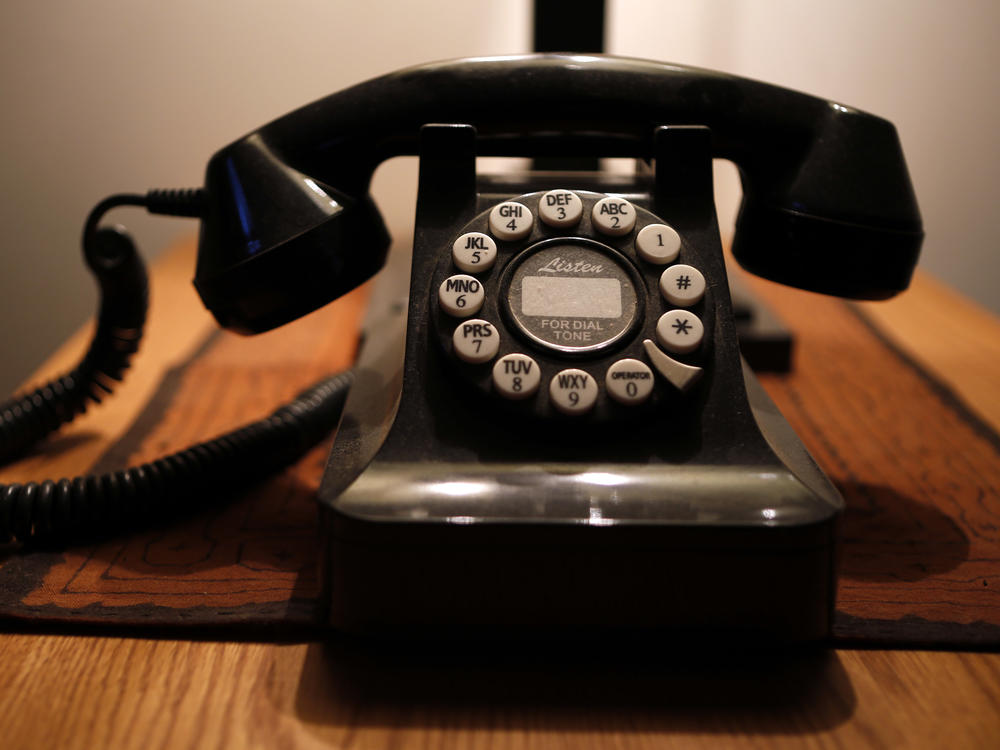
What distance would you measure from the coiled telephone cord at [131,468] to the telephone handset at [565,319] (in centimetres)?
9

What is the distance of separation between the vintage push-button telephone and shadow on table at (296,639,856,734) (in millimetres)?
29

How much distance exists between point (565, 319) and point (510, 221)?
7cm

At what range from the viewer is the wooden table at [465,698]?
376mm

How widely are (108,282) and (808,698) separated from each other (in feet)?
2.01

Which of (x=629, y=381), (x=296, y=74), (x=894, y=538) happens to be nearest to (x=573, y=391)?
(x=629, y=381)

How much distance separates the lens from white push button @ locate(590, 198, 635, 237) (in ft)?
1.64

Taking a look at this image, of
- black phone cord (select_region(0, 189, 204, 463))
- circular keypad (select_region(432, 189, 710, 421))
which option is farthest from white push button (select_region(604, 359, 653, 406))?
black phone cord (select_region(0, 189, 204, 463))

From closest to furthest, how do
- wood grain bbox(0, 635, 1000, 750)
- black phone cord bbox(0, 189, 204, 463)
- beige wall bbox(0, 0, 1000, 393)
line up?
wood grain bbox(0, 635, 1000, 750) → black phone cord bbox(0, 189, 204, 463) → beige wall bbox(0, 0, 1000, 393)

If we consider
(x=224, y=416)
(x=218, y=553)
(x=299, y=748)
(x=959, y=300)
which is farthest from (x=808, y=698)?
(x=959, y=300)

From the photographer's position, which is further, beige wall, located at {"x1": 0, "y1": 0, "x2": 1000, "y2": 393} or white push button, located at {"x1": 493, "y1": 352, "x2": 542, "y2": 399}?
beige wall, located at {"x1": 0, "y1": 0, "x2": 1000, "y2": 393}

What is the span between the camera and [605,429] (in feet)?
1.46

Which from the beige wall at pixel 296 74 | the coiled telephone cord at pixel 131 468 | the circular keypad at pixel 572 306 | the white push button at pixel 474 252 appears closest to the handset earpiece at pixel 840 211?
the circular keypad at pixel 572 306

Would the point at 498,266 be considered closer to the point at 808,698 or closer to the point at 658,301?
the point at 658,301

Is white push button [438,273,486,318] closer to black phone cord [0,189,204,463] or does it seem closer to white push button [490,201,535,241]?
white push button [490,201,535,241]
